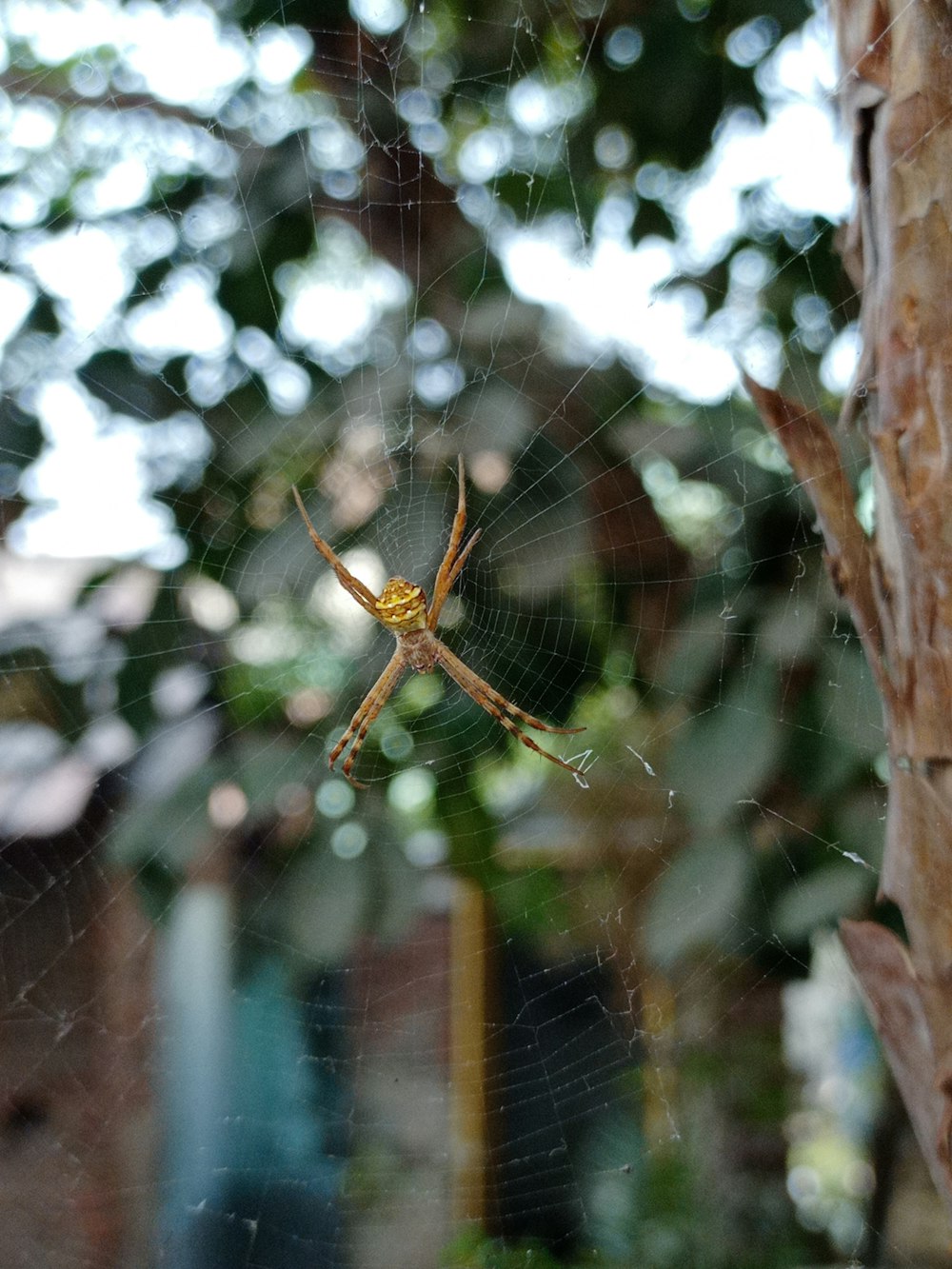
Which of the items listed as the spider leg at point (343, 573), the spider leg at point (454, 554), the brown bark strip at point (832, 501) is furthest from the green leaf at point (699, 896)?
the spider leg at point (343, 573)

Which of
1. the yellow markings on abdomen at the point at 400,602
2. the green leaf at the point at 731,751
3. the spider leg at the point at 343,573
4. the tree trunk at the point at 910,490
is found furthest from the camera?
the yellow markings on abdomen at the point at 400,602

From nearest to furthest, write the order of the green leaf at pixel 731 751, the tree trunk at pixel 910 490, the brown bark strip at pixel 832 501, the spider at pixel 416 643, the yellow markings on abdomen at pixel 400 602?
the tree trunk at pixel 910 490
the brown bark strip at pixel 832 501
the green leaf at pixel 731 751
the spider at pixel 416 643
the yellow markings on abdomen at pixel 400 602

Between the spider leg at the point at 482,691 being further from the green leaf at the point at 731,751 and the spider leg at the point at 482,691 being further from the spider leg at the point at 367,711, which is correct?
the green leaf at the point at 731,751

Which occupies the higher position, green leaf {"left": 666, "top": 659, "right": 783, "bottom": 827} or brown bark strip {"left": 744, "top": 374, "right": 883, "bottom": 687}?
brown bark strip {"left": 744, "top": 374, "right": 883, "bottom": 687}

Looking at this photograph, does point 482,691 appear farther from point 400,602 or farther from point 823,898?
point 823,898

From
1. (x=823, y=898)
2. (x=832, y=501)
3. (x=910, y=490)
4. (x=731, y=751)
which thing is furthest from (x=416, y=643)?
(x=910, y=490)

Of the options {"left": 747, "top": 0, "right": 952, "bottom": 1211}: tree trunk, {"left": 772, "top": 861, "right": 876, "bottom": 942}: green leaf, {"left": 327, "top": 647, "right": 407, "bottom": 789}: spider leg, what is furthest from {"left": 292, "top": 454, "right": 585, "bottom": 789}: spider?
{"left": 747, "top": 0, "right": 952, "bottom": 1211}: tree trunk

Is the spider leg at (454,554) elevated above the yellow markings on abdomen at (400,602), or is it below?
above

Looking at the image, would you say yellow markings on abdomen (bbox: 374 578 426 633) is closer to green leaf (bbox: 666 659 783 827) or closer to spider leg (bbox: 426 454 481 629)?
spider leg (bbox: 426 454 481 629)
